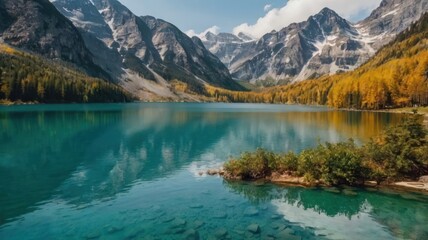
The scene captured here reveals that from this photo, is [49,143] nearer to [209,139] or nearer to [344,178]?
[209,139]

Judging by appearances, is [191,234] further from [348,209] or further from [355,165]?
[355,165]

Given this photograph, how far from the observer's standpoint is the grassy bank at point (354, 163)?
37375mm

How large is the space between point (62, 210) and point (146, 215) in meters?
7.48

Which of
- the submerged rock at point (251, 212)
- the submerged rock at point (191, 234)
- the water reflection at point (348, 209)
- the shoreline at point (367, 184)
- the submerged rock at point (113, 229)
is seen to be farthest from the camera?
the shoreline at point (367, 184)

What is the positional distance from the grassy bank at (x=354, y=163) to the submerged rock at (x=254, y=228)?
1362cm

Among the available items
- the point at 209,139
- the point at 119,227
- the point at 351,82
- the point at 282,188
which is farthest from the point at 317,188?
the point at 351,82

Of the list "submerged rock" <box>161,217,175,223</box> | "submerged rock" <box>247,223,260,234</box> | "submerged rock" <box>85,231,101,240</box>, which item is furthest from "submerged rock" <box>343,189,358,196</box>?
"submerged rock" <box>85,231,101,240</box>

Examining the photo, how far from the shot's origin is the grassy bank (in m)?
37.4

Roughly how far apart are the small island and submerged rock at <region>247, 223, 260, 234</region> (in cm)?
1302

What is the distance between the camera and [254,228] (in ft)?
83.2

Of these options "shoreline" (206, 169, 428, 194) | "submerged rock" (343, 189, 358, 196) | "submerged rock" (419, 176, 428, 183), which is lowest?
"submerged rock" (343, 189, 358, 196)

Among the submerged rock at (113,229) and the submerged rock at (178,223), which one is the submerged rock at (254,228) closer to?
the submerged rock at (178,223)

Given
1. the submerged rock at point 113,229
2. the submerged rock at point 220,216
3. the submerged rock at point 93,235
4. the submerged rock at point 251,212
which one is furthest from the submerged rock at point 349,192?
the submerged rock at point 93,235

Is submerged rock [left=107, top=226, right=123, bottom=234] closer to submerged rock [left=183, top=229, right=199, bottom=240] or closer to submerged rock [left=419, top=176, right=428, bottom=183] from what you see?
submerged rock [left=183, top=229, right=199, bottom=240]
